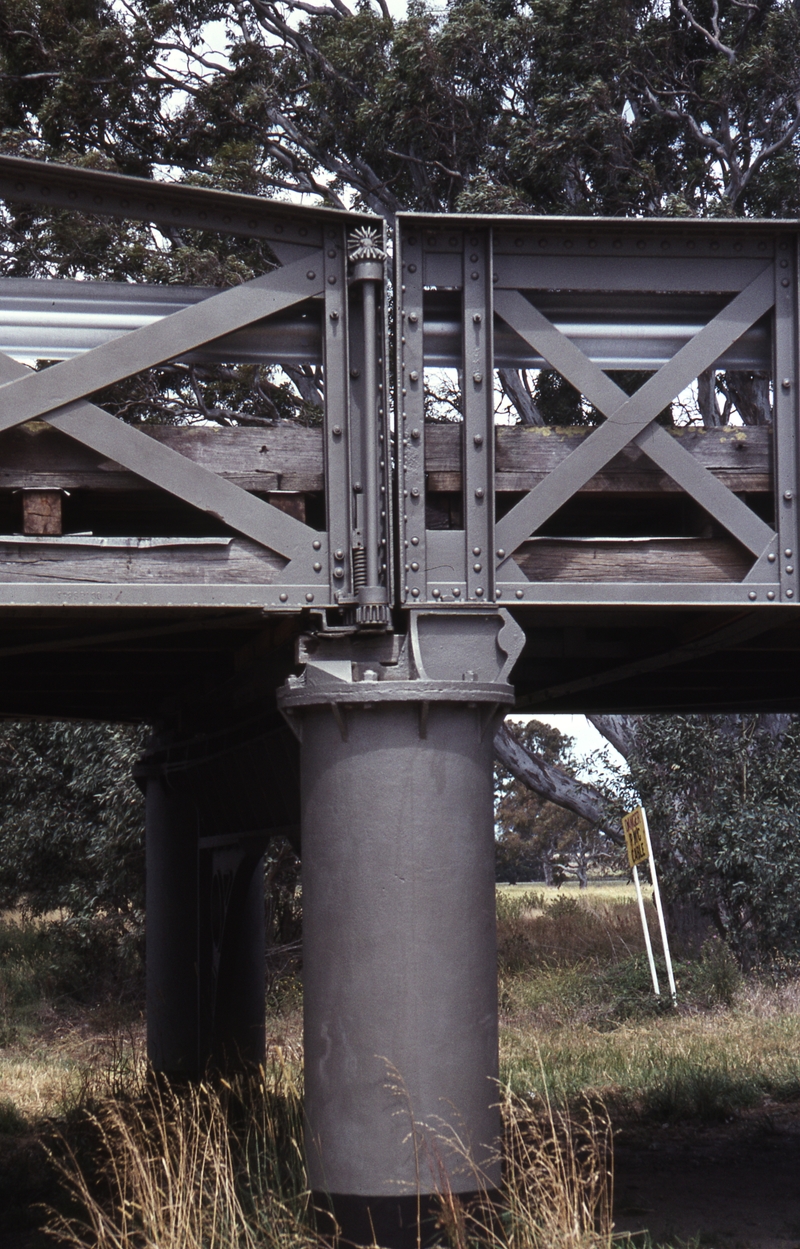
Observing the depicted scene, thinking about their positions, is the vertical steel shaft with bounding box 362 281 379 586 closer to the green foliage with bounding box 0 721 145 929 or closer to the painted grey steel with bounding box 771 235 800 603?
the painted grey steel with bounding box 771 235 800 603

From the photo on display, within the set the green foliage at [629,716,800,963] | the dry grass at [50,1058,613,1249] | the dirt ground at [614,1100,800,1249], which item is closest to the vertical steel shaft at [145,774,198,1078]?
the dry grass at [50,1058,613,1249]

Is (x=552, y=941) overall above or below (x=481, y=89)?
below

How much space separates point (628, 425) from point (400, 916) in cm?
218

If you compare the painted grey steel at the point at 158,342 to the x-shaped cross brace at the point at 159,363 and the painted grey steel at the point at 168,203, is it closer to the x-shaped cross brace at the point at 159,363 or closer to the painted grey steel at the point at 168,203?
the x-shaped cross brace at the point at 159,363

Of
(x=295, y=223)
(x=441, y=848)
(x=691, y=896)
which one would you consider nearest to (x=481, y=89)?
(x=691, y=896)

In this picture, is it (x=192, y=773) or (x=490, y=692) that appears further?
(x=192, y=773)

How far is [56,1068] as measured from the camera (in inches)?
595

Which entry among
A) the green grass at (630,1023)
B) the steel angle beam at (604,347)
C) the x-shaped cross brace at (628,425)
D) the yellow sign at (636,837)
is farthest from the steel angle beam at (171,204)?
the yellow sign at (636,837)

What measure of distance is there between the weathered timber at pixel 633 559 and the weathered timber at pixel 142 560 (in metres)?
Answer: 1.08

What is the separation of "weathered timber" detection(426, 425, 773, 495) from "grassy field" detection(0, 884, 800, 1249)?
2.49 metres

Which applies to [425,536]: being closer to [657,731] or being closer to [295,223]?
[295,223]

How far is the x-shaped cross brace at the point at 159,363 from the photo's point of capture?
209 inches

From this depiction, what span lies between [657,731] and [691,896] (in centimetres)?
234

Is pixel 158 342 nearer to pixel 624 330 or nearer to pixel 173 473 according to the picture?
pixel 173 473
